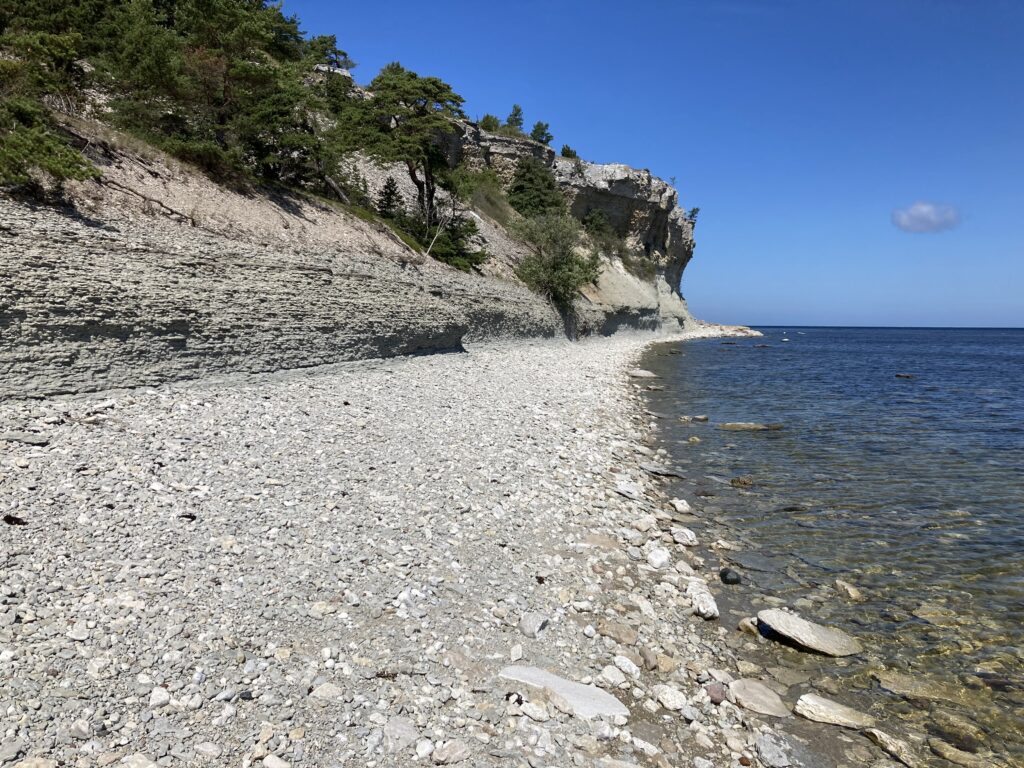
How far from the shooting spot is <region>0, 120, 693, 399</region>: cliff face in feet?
36.0

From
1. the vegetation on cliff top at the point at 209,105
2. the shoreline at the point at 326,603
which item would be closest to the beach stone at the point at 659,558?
the shoreline at the point at 326,603

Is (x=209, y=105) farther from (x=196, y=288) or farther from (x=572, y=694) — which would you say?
(x=572, y=694)

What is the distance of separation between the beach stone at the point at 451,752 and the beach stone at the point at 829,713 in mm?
3747

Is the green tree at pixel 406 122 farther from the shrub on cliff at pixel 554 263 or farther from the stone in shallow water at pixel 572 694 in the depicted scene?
the stone in shallow water at pixel 572 694

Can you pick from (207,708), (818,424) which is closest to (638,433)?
(818,424)

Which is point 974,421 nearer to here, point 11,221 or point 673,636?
point 673,636

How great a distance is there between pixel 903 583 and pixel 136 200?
1992cm

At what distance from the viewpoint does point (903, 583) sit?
28.9ft

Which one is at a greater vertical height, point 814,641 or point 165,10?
point 165,10

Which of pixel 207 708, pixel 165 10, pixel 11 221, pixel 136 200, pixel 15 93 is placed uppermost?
pixel 165 10

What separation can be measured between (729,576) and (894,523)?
4.80m

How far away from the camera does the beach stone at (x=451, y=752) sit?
4.79 meters

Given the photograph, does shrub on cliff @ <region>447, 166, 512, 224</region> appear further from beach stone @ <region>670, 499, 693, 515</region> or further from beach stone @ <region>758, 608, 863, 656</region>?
beach stone @ <region>758, 608, 863, 656</region>

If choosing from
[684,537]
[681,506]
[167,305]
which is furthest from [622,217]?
[684,537]
